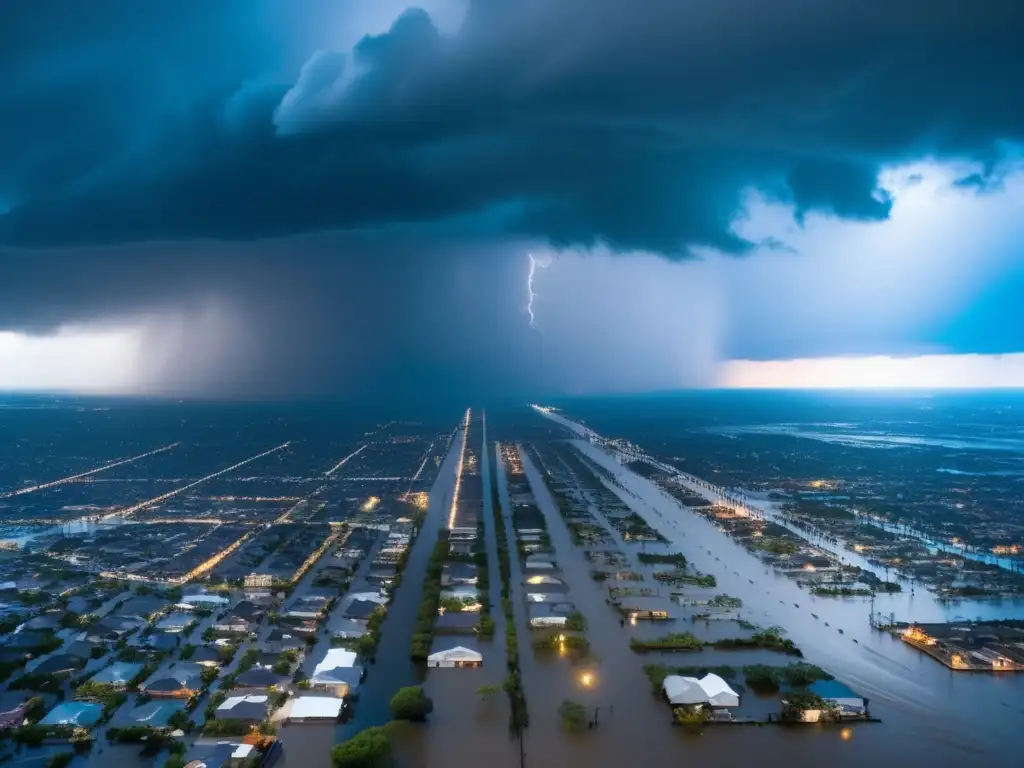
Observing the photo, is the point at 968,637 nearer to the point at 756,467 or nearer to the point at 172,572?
the point at 172,572

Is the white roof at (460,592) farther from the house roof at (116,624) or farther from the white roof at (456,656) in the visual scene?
the house roof at (116,624)

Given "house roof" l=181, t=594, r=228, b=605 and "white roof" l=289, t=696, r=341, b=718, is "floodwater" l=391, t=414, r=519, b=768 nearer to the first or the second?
"white roof" l=289, t=696, r=341, b=718

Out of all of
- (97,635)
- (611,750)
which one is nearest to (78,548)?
(97,635)

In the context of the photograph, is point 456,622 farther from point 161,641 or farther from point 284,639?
point 161,641

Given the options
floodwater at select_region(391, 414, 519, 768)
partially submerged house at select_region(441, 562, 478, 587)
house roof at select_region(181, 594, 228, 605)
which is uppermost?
partially submerged house at select_region(441, 562, 478, 587)

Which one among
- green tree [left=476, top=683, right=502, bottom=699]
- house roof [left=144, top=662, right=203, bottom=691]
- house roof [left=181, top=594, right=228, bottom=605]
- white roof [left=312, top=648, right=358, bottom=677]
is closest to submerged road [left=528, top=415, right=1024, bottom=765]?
green tree [left=476, top=683, right=502, bottom=699]

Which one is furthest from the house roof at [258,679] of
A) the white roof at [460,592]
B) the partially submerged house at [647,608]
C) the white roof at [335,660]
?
the partially submerged house at [647,608]
